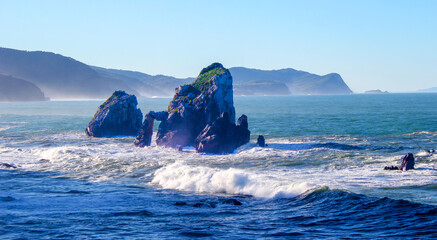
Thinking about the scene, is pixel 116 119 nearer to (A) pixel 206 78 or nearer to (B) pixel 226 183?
(A) pixel 206 78

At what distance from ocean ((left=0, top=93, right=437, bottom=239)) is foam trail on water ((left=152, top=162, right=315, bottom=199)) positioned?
3.0 inches

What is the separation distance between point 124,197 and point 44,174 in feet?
45.6

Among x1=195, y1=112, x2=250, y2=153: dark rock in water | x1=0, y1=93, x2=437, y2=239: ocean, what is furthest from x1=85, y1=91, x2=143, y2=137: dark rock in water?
x1=195, y1=112, x2=250, y2=153: dark rock in water

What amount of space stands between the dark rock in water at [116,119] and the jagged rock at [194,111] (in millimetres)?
14543

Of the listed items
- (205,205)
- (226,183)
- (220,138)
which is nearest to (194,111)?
(220,138)

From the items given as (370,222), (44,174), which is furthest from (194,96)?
(370,222)

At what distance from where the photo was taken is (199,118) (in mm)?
60562

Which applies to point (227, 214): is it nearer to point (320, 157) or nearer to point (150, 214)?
point (150, 214)

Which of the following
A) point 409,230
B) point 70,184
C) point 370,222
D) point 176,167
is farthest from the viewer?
point 176,167

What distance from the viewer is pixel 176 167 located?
Answer: 1609 inches

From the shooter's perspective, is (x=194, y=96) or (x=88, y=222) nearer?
(x=88, y=222)

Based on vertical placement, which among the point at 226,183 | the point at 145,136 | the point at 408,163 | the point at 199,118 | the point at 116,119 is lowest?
the point at 226,183

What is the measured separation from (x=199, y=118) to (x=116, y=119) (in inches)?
771

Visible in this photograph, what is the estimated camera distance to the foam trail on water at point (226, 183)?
30.9 metres
